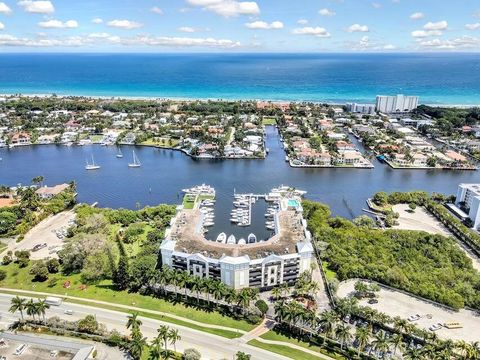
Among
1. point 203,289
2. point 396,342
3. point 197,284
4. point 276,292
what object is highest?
point 197,284

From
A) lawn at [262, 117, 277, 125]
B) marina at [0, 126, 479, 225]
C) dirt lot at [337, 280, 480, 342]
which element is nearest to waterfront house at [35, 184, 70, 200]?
marina at [0, 126, 479, 225]

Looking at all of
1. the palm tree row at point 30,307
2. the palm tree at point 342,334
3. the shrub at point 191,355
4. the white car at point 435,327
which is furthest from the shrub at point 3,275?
the white car at point 435,327

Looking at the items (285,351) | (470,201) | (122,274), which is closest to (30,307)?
(122,274)

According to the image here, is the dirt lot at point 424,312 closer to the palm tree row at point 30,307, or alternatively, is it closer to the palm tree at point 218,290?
the palm tree at point 218,290

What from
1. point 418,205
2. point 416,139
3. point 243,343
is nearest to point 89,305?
point 243,343

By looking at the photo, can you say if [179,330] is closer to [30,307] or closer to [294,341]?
[294,341]
